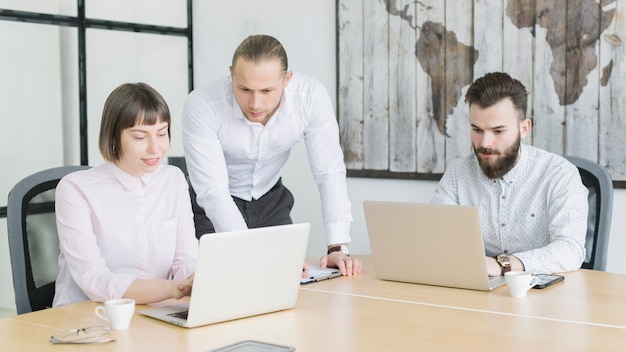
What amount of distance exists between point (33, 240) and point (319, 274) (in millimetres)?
808

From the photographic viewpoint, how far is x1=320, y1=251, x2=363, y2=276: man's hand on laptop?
8.34 feet

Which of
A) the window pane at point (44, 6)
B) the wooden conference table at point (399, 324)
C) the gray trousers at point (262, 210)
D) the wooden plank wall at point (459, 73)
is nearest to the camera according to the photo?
the wooden conference table at point (399, 324)

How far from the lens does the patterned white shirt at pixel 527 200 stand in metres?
2.66

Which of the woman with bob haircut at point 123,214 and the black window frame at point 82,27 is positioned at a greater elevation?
the black window frame at point 82,27

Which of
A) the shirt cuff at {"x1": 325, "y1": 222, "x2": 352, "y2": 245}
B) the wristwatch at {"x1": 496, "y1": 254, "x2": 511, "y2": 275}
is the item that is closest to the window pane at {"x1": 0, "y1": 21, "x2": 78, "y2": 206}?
the shirt cuff at {"x1": 325, "y1": 222, "x2": 352, "y2": 245}

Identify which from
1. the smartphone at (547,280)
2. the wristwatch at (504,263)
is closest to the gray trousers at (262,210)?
the wristwatch at (504,263)

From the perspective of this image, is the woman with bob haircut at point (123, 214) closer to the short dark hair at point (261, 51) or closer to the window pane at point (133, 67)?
the short dark hair at point (261, 51)

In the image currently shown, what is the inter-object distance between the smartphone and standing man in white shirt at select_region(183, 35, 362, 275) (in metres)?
0.61

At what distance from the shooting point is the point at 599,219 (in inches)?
111

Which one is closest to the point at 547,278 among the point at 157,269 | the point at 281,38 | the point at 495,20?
the point at 157,269

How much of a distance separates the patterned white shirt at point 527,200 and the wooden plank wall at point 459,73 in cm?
69

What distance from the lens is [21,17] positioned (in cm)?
407

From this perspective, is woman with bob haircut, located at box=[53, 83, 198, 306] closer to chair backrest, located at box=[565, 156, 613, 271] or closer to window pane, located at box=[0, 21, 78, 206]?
chair backrest, located at box=[565, 156, 613, 271]

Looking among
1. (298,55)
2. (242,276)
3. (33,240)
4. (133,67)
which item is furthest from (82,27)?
(242,276)
